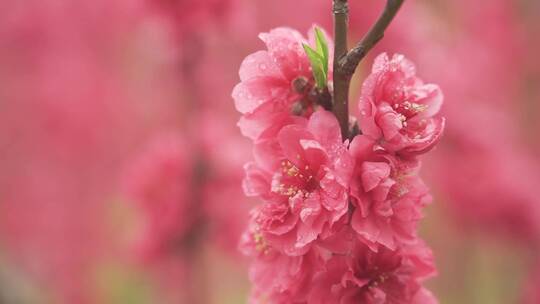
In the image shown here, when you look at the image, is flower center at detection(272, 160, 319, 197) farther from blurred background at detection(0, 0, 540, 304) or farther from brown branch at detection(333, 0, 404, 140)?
blurred background at detection(0, 0, 540, 304)


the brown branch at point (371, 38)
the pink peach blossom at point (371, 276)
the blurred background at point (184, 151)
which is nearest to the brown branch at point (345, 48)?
the brown branch at point (371, 38)

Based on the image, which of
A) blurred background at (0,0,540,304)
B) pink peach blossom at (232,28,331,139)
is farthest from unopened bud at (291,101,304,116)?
blurred background at (0,0,540,304)

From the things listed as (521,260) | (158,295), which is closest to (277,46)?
(158,295)

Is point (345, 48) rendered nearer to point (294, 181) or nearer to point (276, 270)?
point (294, 181)

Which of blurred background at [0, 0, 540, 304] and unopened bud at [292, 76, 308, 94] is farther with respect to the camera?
blurred background at [0, 0, 540, 304]

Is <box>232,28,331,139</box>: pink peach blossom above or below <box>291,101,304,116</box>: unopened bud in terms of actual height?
above

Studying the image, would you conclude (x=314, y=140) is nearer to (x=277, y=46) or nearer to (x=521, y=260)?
(x=277, y=46)

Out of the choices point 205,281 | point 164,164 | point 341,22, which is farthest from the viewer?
point 205,281

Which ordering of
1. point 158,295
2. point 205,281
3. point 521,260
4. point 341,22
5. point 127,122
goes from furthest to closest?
1. point 127,122
2. point 521,260
3. point 158,295
4. point 205,281
5. point 341,22

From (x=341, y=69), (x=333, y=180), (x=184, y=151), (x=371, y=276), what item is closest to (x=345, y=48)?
(x=341, y=69)

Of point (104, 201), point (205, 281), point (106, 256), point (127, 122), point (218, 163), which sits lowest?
point (205, 281)
